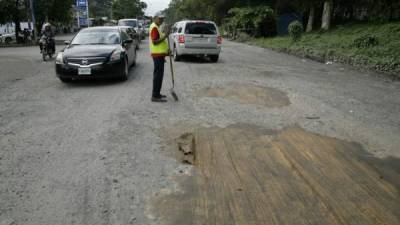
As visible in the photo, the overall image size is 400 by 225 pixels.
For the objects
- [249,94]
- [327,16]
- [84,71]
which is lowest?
[249,94]

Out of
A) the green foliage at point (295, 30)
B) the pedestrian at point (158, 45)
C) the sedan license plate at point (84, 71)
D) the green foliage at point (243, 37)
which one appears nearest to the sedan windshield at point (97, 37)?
the sedan license plate at point (84, 71)

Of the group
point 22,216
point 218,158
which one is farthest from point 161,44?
point 22,216

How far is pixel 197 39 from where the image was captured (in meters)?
15.0

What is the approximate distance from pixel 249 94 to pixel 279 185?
4.85 meters

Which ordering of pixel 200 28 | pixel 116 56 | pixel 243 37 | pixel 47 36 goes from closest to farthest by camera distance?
1. pixel 116 56
2. pixel 200 28
3. pixel 47 36
4. pixel 243 37

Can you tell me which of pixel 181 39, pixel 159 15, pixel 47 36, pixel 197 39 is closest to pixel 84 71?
pixel 159 15

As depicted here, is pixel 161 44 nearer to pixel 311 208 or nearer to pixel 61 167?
pixel 61 167

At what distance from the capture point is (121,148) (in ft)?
17.1

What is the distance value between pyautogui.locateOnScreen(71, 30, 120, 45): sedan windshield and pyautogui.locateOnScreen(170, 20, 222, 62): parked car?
3.86 metres

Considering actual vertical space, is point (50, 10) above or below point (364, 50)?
above

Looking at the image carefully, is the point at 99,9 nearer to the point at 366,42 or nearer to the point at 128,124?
the point at 366,42

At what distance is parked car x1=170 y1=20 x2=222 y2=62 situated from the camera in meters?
15.0

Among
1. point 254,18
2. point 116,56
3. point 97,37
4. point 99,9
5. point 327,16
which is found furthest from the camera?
point 99,9

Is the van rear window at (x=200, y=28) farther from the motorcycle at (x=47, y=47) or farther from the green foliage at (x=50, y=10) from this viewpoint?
the green foliage at (x=50, y=10)
